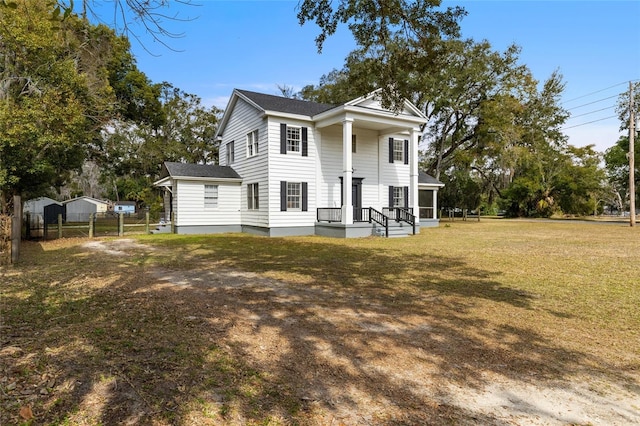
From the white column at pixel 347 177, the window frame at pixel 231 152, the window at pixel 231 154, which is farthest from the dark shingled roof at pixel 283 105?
the window at pixel 231 154

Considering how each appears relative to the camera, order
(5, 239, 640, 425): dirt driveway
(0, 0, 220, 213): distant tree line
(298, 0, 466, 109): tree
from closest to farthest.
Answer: (5, 239, 640, 425): dirt driveway
(298, 0, 466, 109): tree
(0, 0, 220, 213): distant tree line

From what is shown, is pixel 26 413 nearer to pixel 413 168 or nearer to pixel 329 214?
pixel 329 214

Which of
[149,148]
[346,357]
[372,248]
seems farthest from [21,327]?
[149,148]

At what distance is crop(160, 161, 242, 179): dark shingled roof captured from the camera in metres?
18.6

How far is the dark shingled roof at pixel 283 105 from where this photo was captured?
1891 centimetres

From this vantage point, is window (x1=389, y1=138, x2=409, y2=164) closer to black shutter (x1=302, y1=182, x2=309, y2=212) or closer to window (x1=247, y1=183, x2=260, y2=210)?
black shutter (x1=302, y1=182, x2=309, y2=212)

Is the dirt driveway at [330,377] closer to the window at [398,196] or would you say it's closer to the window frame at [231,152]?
the window at [398,196]

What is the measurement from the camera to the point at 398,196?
21.9 m

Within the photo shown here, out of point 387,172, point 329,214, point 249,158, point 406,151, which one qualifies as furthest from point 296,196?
point 406,151

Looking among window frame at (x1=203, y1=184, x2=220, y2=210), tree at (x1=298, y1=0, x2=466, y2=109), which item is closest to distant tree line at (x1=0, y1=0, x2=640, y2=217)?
tree at (x1=298, y1=0, x2=466, y2=109)

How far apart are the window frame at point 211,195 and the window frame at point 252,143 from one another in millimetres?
2546

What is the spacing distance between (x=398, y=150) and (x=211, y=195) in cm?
1101

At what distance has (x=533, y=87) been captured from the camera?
3088cm

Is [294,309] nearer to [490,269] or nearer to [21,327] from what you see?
[21,327]
